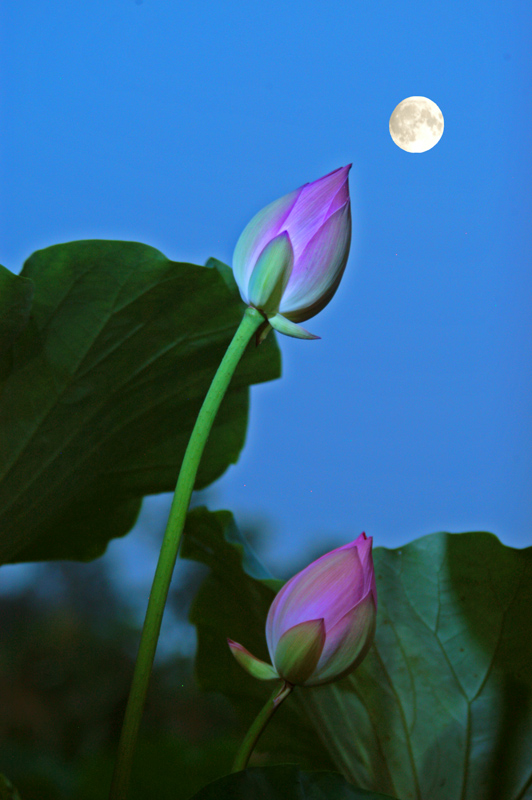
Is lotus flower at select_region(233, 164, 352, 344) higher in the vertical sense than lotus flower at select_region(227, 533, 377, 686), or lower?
higher

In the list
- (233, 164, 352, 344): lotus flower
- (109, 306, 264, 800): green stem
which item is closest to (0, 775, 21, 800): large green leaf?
(109, 306, 264, 800): green stem

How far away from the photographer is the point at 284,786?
214 millimetres

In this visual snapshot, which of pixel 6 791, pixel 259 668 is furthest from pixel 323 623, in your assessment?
pixel 6 791

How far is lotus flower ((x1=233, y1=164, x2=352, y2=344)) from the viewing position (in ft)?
0.69

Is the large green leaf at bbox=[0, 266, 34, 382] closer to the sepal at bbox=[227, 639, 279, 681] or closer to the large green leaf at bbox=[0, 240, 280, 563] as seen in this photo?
the large green leaf at bbox=[0, 240, 280, 563]

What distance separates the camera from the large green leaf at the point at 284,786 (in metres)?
0.20

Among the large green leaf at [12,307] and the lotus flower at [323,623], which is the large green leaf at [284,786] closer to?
the lotus flower at [323,623]

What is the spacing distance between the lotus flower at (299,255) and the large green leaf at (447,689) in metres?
0.17

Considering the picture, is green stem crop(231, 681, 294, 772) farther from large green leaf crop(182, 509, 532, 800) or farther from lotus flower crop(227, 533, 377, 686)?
large green leaf crop(182, 509, 532, 800)

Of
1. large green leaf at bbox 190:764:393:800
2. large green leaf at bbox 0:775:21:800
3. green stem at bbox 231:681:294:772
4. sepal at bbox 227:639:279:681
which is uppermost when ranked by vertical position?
sepal at bbox 227:639:279:681

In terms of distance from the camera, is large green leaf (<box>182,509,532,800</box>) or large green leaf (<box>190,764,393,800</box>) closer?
large green leaf (<box>190,764,393,800</box>)

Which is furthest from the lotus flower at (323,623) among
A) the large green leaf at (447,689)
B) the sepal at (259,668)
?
the large green leaf at (447,689)

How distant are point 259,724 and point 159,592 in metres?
0.05

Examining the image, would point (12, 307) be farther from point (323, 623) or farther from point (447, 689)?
point (447, 689)
